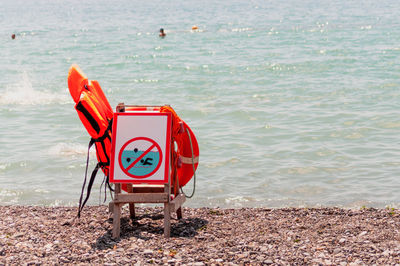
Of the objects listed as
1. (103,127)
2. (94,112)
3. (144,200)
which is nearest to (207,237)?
(144,200)

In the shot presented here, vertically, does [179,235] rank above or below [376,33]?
below

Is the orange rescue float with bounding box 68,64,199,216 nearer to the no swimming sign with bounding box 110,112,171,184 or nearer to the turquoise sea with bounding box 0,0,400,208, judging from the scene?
the no swimming sign with bounding box 110,112,171,184

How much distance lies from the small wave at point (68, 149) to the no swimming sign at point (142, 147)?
4730mm

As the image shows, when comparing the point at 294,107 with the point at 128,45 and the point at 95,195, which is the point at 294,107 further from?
the point at 128,45

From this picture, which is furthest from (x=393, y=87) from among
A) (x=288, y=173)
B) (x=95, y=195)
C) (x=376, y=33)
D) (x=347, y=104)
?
(x=376, y=33)

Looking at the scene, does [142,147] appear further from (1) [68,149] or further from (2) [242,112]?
(2) [242,112]

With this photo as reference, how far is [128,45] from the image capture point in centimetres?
2978

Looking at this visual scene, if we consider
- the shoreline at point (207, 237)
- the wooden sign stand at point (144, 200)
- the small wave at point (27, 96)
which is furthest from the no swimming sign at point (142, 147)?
the small wave at point (27, 96)

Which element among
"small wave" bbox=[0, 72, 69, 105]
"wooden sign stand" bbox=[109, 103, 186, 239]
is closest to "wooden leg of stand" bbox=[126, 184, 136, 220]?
"wooden sign stand" bbox=[109, 103, 186, 239]

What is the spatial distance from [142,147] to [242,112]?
7.60 metres

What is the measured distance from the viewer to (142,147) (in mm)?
6004

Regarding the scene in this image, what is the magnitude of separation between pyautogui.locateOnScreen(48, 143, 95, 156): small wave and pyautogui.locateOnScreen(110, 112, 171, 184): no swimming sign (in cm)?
473

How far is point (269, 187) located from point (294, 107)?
18.3 ft

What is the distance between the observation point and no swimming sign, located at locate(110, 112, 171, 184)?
6.00 m
